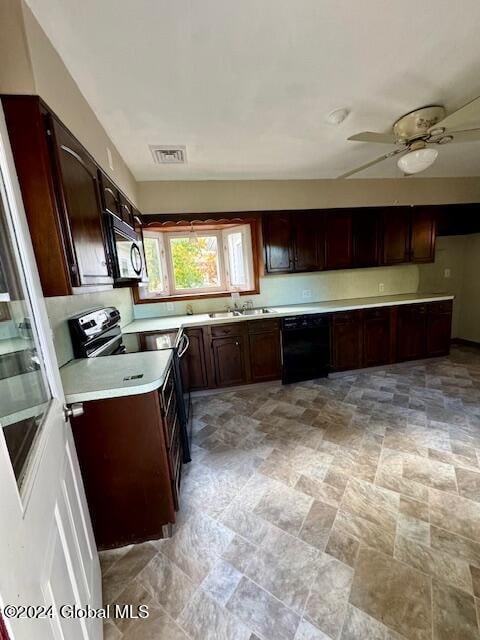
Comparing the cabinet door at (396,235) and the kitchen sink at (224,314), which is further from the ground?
the cabinet door at (396,235)

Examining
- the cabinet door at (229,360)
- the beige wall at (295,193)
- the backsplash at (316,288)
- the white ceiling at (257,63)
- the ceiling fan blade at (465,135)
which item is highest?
the white ceiling at (257,63)

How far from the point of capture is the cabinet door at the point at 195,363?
3064 mm

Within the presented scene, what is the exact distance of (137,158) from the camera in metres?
2.56

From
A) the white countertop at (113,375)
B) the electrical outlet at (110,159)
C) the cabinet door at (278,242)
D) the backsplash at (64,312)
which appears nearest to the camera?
the white countertop at (113,375)

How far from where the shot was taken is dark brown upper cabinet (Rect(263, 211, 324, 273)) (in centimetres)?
337

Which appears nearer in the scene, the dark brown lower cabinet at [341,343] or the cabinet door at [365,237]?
the dark brown lower cabinet at [341,343]

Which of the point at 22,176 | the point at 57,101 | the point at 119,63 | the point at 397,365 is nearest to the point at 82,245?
the point at 22,176

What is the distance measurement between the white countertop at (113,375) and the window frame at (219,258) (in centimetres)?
Result: 171

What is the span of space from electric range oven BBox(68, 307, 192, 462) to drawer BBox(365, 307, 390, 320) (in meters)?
2.43

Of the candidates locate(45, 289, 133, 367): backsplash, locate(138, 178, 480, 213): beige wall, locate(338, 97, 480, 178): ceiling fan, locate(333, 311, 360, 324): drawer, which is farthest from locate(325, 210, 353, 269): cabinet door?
locate(45, 289, 133, 367): backsplash

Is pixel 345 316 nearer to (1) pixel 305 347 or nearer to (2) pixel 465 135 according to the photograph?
(1) pixel 305 347

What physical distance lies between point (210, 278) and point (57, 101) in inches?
98.6

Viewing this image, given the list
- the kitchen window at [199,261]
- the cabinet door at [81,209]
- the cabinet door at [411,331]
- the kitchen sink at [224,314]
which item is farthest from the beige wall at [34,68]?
the cabinet door at [411,331]

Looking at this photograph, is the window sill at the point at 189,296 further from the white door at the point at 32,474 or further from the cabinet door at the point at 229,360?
the white door at the point at 32,474
